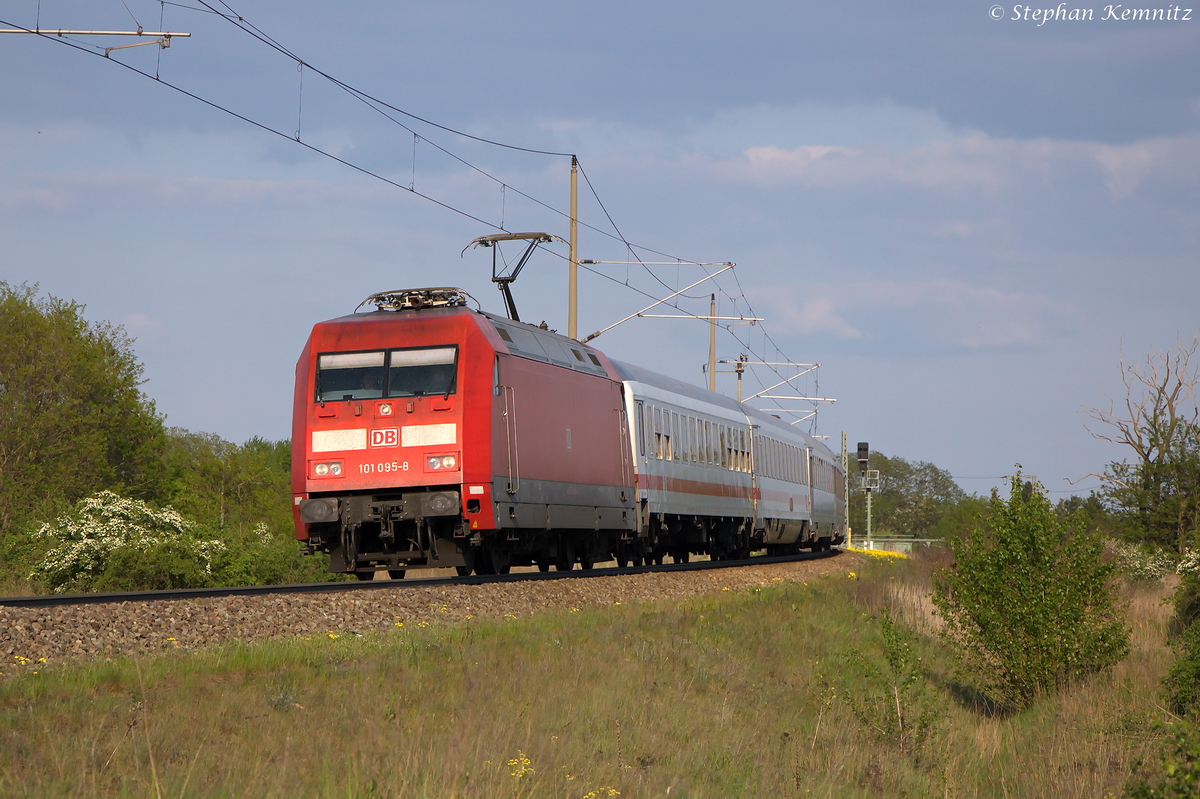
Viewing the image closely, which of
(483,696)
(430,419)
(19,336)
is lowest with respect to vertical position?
(483,696)

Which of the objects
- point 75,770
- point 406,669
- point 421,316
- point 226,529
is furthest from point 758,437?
point 75,770

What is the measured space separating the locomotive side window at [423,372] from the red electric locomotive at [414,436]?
14 millimetres

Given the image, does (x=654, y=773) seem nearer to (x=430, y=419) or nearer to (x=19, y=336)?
(x=430, y=419)

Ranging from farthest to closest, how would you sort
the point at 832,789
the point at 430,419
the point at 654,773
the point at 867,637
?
the point at 867,637 < the point at 430,419 < the point at 832,789 < the point at 654,773

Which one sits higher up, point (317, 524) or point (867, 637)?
point (317, 524)

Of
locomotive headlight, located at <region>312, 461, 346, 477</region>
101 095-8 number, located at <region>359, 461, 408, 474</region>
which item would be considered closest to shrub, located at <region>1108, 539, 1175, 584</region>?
101 095-8 number, located at <region>359, 461, 408, 474</region>

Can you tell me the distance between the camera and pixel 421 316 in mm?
17281

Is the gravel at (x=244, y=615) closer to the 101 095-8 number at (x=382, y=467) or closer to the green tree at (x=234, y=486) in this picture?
the 101 095-8 number at (x=382, y=467)

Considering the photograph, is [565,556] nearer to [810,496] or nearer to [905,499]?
[810,496]

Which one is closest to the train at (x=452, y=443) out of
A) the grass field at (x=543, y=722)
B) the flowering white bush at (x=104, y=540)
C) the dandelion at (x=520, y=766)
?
the grass field at (x=543, y=722)

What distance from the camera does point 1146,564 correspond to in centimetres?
3170

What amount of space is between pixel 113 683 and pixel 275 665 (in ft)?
4.65

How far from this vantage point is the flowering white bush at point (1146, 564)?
31375 millimetres

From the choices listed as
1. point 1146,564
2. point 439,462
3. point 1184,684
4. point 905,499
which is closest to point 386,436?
point 439,462
